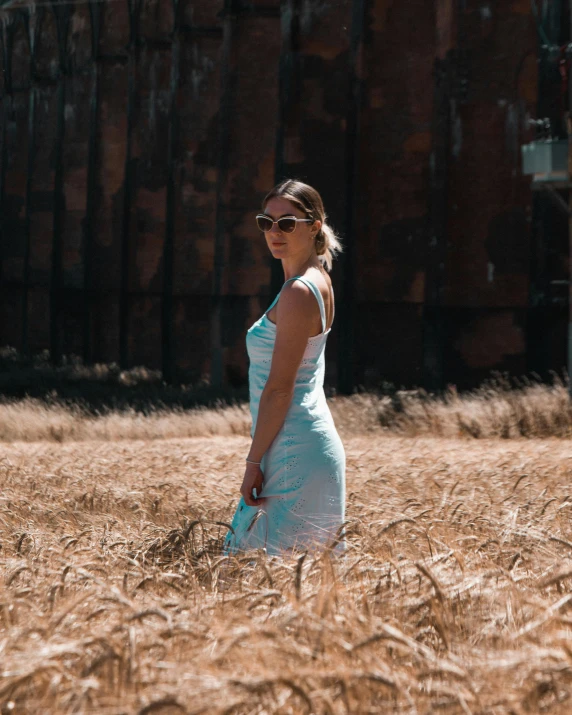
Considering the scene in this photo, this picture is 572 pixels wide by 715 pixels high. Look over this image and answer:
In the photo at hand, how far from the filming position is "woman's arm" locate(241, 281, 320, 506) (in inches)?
165

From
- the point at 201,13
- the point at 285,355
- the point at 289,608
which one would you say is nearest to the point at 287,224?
the point at 285,355

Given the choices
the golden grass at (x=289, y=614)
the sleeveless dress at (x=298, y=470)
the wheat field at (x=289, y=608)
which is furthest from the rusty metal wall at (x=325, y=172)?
the sleeveless dress at (x=298, y=470)

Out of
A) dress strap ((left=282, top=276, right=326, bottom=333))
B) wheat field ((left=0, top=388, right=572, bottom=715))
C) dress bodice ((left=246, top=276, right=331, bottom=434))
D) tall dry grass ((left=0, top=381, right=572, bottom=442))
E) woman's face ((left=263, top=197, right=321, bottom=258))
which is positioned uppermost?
woman's face ((left=263, top=197, right=321, bottom=258))

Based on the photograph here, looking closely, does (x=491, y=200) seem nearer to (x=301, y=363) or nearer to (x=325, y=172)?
(x=325, y=172)

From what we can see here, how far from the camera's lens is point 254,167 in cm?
2103

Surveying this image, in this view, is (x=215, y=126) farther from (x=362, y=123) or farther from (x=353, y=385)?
(x=353, y=385)

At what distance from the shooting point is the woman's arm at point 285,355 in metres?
4.20

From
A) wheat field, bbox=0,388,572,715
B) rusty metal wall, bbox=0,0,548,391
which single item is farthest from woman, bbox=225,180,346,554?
rusty metal wall, bbox=0,0,548,391

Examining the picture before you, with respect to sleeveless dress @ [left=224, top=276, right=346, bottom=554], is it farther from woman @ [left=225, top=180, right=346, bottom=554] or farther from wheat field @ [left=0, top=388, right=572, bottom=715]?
wheat field @ [left=0, top=388, right=572, bottom=715]

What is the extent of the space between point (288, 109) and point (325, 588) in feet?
53.9

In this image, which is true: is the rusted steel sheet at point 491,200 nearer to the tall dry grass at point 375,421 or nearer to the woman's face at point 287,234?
the tall dry grass at point 375,421

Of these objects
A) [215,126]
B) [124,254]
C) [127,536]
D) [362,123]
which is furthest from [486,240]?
[127,536]

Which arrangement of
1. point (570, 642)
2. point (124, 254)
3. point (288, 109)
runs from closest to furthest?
1. point (570, 642)
2. point (288, 109)
3. point (124, 254)

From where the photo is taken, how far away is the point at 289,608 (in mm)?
3268
